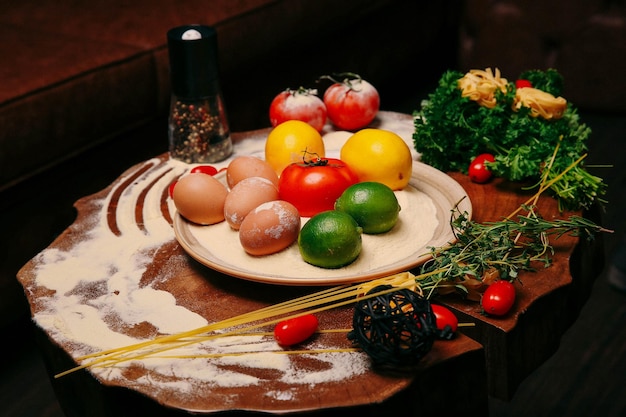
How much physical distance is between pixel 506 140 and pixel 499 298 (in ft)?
1.78

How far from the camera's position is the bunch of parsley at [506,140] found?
147cm

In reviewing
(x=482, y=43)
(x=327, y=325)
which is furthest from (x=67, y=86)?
(x=482, y=43)

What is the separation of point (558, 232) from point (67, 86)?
4.60 ft

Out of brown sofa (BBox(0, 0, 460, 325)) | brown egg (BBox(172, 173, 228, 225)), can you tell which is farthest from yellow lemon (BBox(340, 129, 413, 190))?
brown sofa (BBox(0, 0, 460, 325))

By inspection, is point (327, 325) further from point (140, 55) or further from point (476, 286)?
point (140, 55)

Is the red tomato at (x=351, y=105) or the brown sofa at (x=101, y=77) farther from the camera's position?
the brown sofa at (x=101, y=77)

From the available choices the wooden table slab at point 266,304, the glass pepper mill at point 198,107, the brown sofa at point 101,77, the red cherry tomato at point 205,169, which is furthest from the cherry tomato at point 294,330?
the brown sofa at point 101,77

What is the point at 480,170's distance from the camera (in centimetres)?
156

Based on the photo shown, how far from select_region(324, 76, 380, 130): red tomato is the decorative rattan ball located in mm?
860

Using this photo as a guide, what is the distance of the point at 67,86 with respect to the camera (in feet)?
6.73

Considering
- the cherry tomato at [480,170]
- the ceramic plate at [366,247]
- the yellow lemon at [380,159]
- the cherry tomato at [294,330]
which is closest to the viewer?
the cherry tomato at [294,330]

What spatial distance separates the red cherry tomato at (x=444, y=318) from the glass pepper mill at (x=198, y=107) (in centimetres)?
82

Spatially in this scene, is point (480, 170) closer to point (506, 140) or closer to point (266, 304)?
point (506, 140)

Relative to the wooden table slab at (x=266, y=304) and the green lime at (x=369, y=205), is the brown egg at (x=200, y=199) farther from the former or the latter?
the green lime at (x=369, y=205)
